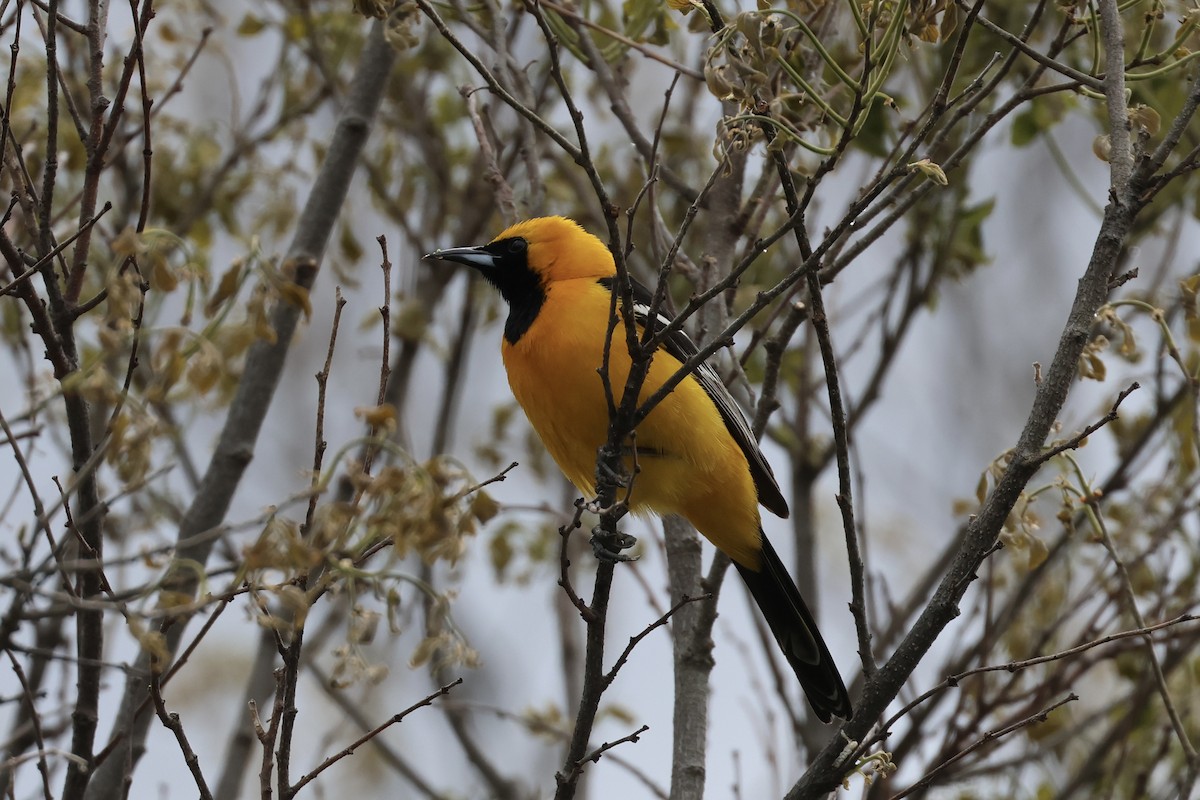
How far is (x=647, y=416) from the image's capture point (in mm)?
3660

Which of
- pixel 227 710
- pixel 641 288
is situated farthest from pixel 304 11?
pixel 227 710

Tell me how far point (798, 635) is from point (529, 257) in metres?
1.54

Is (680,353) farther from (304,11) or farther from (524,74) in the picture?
(304,11)

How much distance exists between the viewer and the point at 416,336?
5.59 m

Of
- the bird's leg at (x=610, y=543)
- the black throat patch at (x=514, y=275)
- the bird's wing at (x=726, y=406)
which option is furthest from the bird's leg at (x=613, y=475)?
the black throat patch at (x=514, y=275)

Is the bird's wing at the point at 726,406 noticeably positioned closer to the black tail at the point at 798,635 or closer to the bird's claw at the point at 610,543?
the black tail at the point at 798,635

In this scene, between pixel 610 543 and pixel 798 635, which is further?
pixel 798 635

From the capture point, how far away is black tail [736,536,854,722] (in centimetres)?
418

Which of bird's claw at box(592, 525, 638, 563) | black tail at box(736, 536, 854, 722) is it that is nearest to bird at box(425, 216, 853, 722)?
black tail at box(736, 536, 854, 722)

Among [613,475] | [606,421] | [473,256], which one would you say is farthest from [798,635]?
[473,256]

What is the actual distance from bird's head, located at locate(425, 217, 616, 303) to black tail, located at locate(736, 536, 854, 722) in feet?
3.59

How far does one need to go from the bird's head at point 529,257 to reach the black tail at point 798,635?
1095 millimetres

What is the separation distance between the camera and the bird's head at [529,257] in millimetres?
4410

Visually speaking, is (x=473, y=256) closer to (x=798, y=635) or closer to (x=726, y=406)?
(x=726, y=406)
